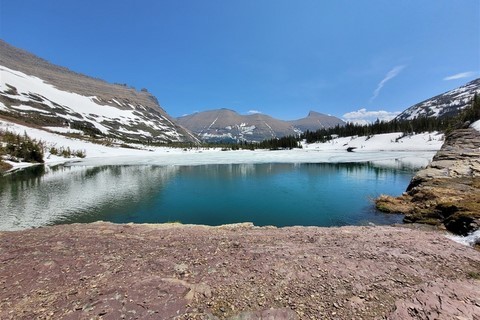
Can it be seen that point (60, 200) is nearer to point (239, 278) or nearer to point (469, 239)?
point (239, 278)

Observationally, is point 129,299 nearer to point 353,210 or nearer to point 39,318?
point 39,318

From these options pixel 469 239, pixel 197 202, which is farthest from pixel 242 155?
pixel 469 239

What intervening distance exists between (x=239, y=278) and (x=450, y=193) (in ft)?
54.3

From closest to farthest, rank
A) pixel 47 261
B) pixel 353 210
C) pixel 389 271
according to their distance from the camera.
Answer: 1. pixel 389 271
2. pixel 47 261
3. pixel 353 210

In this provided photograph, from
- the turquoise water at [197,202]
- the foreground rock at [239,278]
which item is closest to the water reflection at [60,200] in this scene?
the turquoise water at [197,202]

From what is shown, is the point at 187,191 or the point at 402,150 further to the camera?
the point at 402,150

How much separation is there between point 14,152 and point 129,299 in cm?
6538

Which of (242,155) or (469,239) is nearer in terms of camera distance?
(469,239)

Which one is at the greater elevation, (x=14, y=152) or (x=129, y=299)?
(x=14, y=152)

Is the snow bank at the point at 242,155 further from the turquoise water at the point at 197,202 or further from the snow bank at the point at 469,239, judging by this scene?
the snow bank at the point at 469,239

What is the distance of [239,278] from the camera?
6.84m

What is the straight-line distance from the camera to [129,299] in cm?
581

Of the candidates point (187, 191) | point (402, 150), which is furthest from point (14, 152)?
point (402, 150)

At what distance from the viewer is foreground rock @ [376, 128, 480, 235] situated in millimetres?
11512
